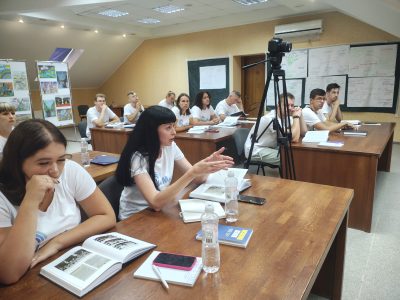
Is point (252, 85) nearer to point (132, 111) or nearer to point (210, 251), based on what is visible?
point (132, 111)

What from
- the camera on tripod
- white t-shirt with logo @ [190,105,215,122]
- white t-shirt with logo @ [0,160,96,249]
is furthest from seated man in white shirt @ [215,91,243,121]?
white t-shirt with logo @ [0,160,96,249]

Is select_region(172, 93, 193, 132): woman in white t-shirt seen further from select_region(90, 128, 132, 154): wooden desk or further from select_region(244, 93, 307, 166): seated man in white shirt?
select_region(244, 93, 307, 166): seated man in white shirt

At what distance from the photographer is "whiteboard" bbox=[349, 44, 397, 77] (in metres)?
5.49

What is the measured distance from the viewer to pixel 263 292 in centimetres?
83

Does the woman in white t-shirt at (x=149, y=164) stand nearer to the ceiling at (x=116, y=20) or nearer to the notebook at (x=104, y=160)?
the notebook at (x=104, y=160)

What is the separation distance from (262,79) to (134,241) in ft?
21.8

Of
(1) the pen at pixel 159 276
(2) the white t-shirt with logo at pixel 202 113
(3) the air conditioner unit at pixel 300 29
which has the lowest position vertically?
(1) the pen at pixel 159 276

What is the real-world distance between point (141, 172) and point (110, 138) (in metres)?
3.16

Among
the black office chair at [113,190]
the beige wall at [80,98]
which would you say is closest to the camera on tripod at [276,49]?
the black office chair at [113,190]

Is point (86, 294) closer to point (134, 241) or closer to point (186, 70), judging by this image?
point (134, 241)

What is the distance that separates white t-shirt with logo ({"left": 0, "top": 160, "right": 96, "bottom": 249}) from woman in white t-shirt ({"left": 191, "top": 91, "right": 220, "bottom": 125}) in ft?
12.1

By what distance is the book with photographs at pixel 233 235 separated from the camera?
3.52ft

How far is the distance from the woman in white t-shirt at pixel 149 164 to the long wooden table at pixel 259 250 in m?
0.12

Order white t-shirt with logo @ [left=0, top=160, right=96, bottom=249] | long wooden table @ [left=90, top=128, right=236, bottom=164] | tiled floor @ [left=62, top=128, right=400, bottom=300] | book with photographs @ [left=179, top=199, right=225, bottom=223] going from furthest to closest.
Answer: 1. long wooden table @ [left=90, top=128, right=236, bottom=164]
2. tiled floor @ [left=62, top=128, right=400, bottom=300]
3. book with photographs @ [left=179, top=199, right=225, bottom=223]
4. white t-shirt with logo @ [left=0, top=160, right=96, bottom=249]
